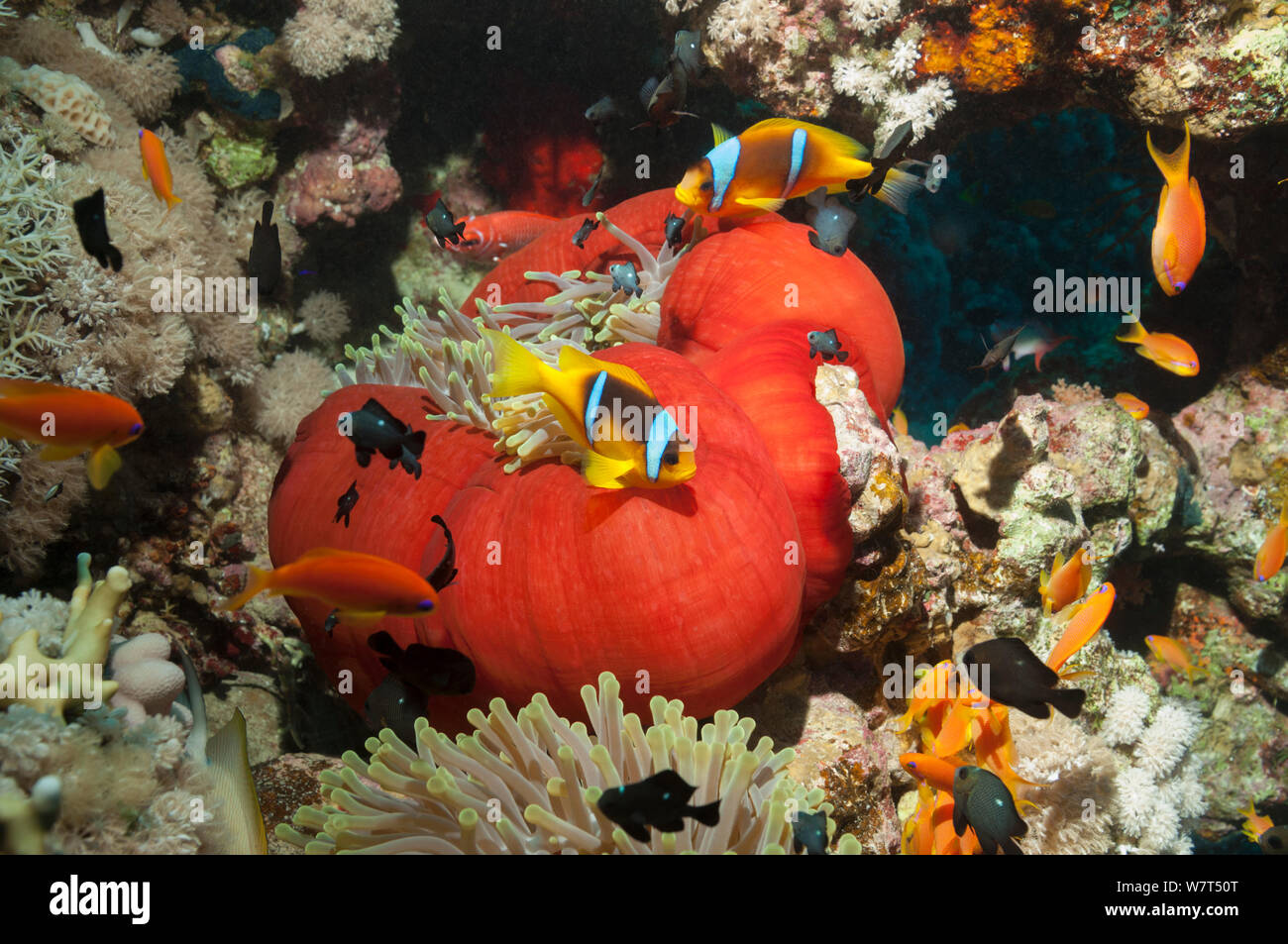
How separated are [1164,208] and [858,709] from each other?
7.85 feet

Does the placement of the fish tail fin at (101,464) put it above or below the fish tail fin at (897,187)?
below

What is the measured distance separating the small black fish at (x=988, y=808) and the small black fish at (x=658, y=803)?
98 cm

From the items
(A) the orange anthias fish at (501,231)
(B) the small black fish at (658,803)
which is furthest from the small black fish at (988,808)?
(A) the orange anthias fish at (501,231)

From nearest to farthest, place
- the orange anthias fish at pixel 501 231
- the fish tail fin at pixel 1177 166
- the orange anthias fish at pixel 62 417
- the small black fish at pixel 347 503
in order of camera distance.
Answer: the orange anthias fish at pixel 62 417 → the small black fish at pixel 347 503 → the fish tail fin at pixel 1177 166 → the orange anthias fish at pixel 501 231

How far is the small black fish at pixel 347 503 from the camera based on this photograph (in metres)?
2.35

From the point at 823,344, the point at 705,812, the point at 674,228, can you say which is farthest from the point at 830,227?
the point at 705,812

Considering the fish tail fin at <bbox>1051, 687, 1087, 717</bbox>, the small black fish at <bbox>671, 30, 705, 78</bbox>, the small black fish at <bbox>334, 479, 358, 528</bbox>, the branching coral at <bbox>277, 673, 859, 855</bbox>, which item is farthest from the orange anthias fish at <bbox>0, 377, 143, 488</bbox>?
the fish tail fin at <bbox>1051, 687, 1087, 717</bbox>

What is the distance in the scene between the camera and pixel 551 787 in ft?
5.71

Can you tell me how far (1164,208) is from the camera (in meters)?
2.85

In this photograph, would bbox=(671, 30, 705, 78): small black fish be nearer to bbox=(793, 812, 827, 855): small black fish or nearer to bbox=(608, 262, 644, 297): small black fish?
bbox=(608, 262, 644, 297): small black fish

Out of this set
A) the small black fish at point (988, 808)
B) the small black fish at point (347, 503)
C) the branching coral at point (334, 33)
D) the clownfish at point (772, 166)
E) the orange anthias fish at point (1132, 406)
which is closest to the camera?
the small black fish at point (988, 808)

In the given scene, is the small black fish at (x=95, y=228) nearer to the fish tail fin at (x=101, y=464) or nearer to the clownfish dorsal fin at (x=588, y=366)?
the fish tail fin at (x=101, y=464)
